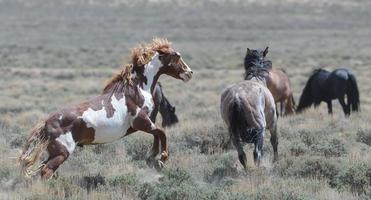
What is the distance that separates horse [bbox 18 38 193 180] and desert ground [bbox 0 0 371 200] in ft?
1.05

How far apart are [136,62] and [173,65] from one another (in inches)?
21.0

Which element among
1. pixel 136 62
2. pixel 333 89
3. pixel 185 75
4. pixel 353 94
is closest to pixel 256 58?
pixel 185 75

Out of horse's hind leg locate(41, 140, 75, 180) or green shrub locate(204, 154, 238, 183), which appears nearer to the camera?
horse's hind leg locate(41, 140, 75, 180)

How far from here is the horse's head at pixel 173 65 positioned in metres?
8.77

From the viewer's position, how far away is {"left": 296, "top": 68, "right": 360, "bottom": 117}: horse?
1634cm

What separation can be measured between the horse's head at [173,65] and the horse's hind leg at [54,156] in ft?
6.28

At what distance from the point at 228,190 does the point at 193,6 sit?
305 feet

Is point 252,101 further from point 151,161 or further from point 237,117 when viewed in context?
point 151,161

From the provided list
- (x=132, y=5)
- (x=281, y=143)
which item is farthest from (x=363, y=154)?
(x=132, y=5)

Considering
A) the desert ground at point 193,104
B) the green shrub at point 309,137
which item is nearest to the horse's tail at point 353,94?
the desert ground at point 193,104

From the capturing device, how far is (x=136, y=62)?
8602 mm

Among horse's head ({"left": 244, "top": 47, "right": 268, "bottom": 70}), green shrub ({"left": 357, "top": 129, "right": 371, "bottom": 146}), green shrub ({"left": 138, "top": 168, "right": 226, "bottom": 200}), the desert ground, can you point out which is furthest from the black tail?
green shrub ({"left": 138, "top": 168, "right": 226, "bottom": 200})

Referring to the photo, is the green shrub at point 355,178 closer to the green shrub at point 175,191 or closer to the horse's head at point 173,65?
the green shrub at point 175,191

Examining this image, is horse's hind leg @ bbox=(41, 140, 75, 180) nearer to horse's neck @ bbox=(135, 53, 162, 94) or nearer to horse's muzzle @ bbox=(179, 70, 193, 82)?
horse's neck @ bbox=(135, 53, 162, 94)
